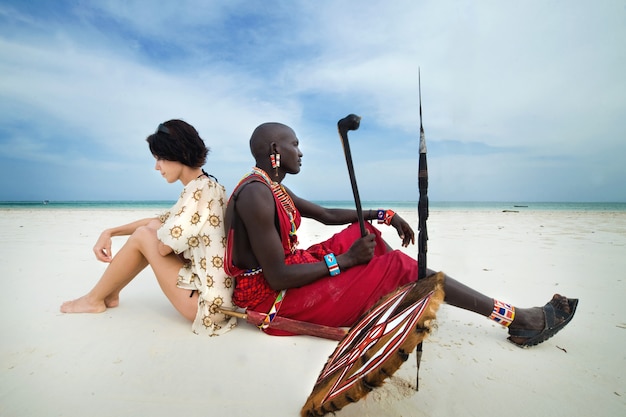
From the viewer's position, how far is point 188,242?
2.25m

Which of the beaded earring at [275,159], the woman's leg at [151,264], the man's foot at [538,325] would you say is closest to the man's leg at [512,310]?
the man's foot at [538,325]

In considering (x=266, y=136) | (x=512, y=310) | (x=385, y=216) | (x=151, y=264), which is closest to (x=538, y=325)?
(x=512, y=310)

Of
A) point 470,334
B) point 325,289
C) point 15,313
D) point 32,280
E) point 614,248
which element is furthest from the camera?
point 614,248

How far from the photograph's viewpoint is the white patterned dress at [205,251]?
88.1 inches

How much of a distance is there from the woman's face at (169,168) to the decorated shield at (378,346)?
1.70 metres

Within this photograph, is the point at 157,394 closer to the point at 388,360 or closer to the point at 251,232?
the point at 251,232

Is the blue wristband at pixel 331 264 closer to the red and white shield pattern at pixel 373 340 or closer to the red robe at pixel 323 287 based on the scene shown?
the red robe at pixel 323 287

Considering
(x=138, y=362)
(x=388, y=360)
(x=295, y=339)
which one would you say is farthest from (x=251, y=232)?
(x=388, y=360)

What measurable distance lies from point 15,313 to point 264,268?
84.8 inches

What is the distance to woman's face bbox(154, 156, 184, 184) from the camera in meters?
2.41

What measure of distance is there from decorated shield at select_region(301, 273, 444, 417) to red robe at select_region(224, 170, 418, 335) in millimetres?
650

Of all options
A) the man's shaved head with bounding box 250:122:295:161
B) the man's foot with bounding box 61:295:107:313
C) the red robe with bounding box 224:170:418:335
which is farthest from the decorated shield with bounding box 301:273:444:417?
the man's foot with bounding box 61:295:107:313

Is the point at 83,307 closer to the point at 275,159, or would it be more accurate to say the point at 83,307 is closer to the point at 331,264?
the point at 275,159

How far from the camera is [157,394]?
1649mm
